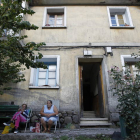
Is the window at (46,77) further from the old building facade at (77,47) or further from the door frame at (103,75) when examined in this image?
the door frame at (103,75)

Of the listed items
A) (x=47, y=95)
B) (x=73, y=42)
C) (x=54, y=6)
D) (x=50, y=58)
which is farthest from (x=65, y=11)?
(x=47, y=95)

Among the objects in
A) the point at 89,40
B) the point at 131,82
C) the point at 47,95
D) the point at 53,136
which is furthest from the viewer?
the point at 89,40

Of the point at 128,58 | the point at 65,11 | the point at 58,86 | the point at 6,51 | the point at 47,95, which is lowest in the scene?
the point at 47,95

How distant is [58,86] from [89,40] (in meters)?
2.69

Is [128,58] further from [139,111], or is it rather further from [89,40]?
[139,111]

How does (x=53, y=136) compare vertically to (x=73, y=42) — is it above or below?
below

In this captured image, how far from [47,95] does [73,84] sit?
1.14 m

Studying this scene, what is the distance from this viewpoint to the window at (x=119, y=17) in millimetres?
7440

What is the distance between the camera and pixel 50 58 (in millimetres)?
6426

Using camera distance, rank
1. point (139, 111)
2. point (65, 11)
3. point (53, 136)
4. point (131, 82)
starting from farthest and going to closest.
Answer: point (65, 11)
point (131, 82)
point (53, 136)
point (139, 111)

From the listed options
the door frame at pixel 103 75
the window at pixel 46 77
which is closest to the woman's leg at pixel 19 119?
the window at pixel 46 77

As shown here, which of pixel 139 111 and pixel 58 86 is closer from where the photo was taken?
pixel 139 111

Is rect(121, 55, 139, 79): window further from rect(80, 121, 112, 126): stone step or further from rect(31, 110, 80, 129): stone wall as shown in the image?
rect(31, 110, 80, 129): stone wall

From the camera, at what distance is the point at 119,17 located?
25.8 ft
